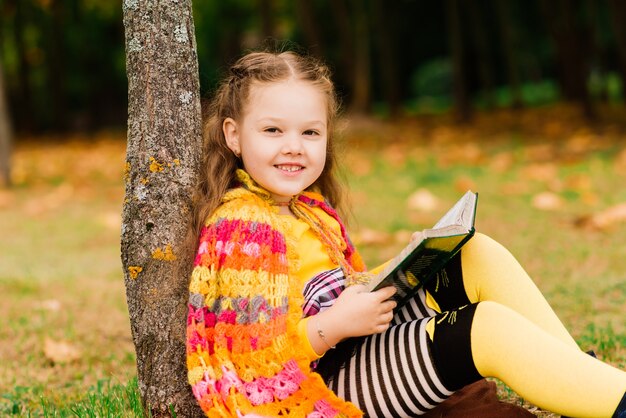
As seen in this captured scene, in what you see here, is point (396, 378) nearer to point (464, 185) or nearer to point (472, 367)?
point (472, 367)

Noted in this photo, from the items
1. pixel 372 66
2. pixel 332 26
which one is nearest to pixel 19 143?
pixel 332 26

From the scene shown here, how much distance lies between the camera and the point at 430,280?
2.27 meters

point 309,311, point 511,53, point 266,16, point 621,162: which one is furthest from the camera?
point 511,53

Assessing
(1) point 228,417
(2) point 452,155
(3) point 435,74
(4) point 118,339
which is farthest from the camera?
(3) point 435,74

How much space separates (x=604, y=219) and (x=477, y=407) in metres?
3.12

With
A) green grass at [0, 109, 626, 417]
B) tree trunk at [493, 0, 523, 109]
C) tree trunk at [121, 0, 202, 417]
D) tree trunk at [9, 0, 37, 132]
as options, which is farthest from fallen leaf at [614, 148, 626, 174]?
tree trunk at [9, 0, 37, 132]

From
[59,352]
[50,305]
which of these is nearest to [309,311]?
[59,352]

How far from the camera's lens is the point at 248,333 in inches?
76.8

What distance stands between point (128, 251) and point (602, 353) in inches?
69.3

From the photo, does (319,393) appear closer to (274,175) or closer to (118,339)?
(274,175)

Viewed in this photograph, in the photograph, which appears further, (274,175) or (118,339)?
(118,339)

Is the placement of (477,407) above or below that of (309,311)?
below

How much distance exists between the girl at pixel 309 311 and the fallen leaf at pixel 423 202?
3638 mm

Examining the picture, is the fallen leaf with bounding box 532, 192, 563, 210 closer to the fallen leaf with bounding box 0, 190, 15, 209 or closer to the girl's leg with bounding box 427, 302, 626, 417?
the girl's leg with bounding box 427, 302, 626, 417
